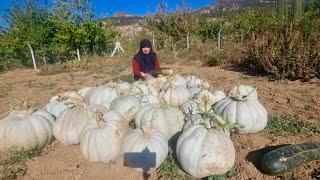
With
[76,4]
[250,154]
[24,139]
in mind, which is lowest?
[250,154]

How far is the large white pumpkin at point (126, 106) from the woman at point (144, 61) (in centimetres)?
285

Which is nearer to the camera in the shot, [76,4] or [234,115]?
[234,115]

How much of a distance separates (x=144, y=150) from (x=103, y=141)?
0.55 m

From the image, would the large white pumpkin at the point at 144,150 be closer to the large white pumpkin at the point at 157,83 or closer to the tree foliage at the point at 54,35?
the large white pumpkin at the point at 157,83

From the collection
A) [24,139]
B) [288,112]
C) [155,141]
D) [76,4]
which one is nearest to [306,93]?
[288,112]

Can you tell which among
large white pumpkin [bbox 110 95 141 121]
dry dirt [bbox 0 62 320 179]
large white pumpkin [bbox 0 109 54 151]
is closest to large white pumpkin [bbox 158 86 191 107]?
large white pumpkin [bbox 110 95 141 121]

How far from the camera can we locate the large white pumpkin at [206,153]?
11.8 ft

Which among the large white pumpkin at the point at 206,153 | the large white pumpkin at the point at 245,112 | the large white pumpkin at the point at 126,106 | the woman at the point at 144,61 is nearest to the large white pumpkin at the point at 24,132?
the large white pumpkin at the point at 126,106

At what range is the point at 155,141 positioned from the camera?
12.7 feet

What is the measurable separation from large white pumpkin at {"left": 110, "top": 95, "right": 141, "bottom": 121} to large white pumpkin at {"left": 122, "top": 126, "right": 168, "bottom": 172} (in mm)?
907

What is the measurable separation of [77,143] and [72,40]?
50.4 ft

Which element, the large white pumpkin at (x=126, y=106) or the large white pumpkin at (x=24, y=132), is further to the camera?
the large white pumpkin at (x=126, y=106)

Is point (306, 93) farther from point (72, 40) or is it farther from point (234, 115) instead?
point (72, 40)

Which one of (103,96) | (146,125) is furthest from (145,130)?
(103,96)
